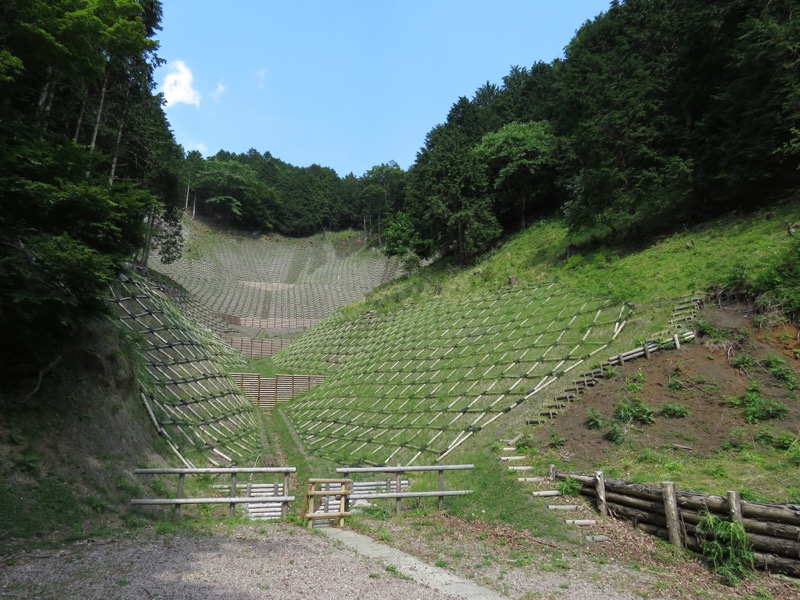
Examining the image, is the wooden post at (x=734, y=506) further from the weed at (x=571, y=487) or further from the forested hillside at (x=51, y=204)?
the forested hillside at (x=51, y=204)

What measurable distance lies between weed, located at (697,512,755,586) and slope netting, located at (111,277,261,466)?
11.6 meters

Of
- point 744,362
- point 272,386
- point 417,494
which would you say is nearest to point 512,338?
point 744,362

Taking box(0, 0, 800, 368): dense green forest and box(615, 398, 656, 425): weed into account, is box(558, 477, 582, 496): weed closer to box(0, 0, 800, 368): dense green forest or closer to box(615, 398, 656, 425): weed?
box(615, 398, 656, 425): weed

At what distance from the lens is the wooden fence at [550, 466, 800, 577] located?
618cm

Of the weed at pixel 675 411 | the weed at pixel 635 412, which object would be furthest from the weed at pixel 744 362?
the weed at pixel 635 412

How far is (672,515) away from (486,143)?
3825 cm

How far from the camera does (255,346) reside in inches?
1513

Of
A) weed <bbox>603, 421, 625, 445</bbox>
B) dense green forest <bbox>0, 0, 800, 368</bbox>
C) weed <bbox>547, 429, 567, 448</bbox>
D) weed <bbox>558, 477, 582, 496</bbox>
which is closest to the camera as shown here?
dense green forest <bbox>0, 0, 800, 368</bbox>

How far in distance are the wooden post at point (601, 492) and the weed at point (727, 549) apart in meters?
1.96

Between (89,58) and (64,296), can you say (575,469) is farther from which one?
(89,58)

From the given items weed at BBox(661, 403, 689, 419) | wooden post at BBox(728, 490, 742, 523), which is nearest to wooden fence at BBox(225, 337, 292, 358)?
weed at BBox(661, 403, 689, 419)

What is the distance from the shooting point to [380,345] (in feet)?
88.3

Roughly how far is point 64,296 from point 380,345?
19.7 meters

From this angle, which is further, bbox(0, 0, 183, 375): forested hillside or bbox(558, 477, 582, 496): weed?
bbox(558, 477, 582, 496): weed
